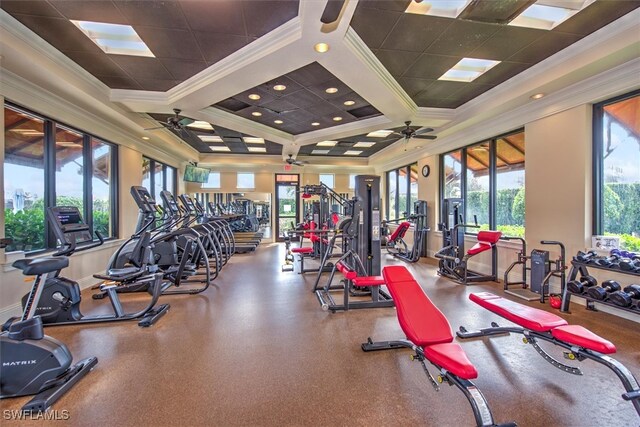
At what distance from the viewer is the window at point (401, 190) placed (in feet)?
30.3

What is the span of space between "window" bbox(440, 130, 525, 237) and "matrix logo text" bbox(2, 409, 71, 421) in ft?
21.1

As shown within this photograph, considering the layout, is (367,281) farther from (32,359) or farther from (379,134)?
(379,134)

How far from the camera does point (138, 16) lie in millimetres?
2854

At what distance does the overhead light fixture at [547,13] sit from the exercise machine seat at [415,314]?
2858 millimetres

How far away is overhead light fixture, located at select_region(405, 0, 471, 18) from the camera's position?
2735 millimetres

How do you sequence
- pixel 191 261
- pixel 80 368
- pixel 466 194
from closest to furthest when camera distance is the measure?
pixel 80 368
pixel 191 261
pixel 466 194

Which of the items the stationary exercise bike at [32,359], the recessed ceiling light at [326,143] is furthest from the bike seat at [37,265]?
the recessed ceiling light at [326,143]

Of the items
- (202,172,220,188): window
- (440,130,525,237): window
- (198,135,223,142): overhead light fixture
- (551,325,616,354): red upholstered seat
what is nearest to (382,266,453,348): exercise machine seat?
(551,325,616,354): red upholstered seat

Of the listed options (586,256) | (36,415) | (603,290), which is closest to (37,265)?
(36,415)

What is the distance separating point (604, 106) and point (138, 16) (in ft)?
19.1

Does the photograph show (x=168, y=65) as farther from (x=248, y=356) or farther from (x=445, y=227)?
(x=445, y=227)

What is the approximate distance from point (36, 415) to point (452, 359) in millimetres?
2742

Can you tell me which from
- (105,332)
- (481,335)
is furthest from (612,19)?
(105,332)

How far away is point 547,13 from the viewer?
114 inches
